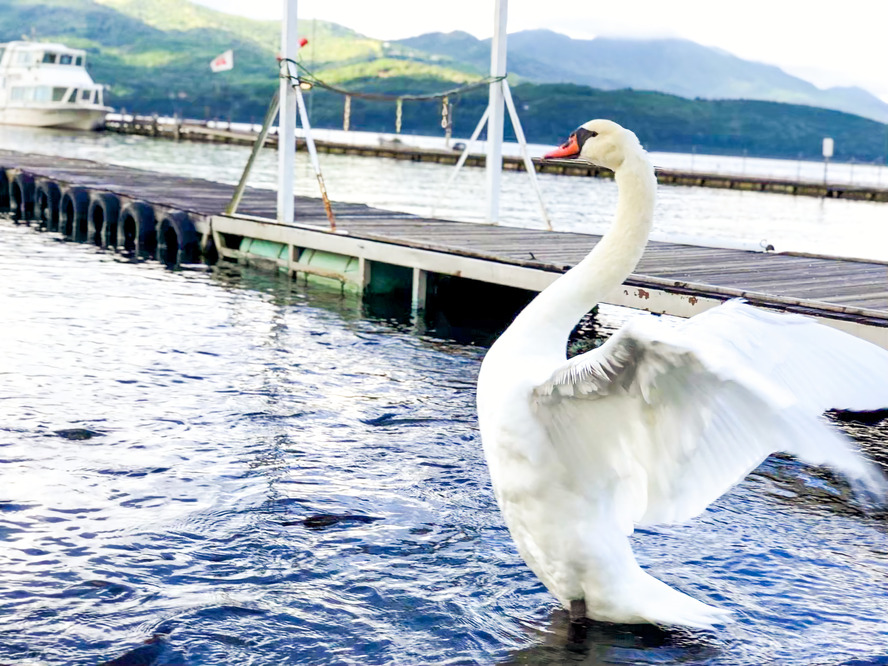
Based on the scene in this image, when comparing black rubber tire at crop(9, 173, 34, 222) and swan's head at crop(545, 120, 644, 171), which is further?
black rubber tire at crop(9, 173, 34, 222)

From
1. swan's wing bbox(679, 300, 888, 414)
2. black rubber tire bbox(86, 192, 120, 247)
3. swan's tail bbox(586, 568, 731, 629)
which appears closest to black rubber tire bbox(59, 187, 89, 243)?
Result: black rubber tire bbox(86, 192, 120, 247)

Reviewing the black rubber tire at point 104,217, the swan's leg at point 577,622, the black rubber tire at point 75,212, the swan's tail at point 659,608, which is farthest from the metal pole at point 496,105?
the swan's tail at point 659,608

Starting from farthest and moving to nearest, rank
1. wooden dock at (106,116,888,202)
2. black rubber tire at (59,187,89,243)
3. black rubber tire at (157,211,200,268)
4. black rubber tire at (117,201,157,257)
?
1. wooden dock at (106,116,888,202)
2. black rubber tire at (59,187,89,243)
3. black rubber tire at (117,201,157,257)
4. black rubber tire at (157,211,200,268)

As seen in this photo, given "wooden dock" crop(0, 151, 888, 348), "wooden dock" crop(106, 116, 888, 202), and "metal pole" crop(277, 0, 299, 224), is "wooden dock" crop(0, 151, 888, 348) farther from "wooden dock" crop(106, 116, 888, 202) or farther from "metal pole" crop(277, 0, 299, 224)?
"wooden dock" crop(106, 116, 888, 202)

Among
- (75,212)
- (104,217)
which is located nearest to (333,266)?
(104,217)

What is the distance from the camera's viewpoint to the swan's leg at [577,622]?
5469 millimetres

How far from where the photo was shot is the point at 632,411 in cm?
462

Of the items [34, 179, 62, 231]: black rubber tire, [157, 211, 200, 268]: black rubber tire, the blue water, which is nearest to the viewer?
the blue water

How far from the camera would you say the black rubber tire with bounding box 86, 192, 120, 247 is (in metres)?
21.5

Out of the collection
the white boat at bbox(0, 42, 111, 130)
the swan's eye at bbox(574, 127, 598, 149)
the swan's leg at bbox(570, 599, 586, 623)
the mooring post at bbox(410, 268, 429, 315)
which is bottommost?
the swan's leg at bbox(570, 599, 586, 623)

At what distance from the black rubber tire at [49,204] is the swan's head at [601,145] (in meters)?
20.5

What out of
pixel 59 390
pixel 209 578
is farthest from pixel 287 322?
pixel 209 578

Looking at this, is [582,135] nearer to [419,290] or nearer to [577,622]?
[577,622]

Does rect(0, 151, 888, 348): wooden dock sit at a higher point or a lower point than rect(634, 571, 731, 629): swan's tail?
higher
